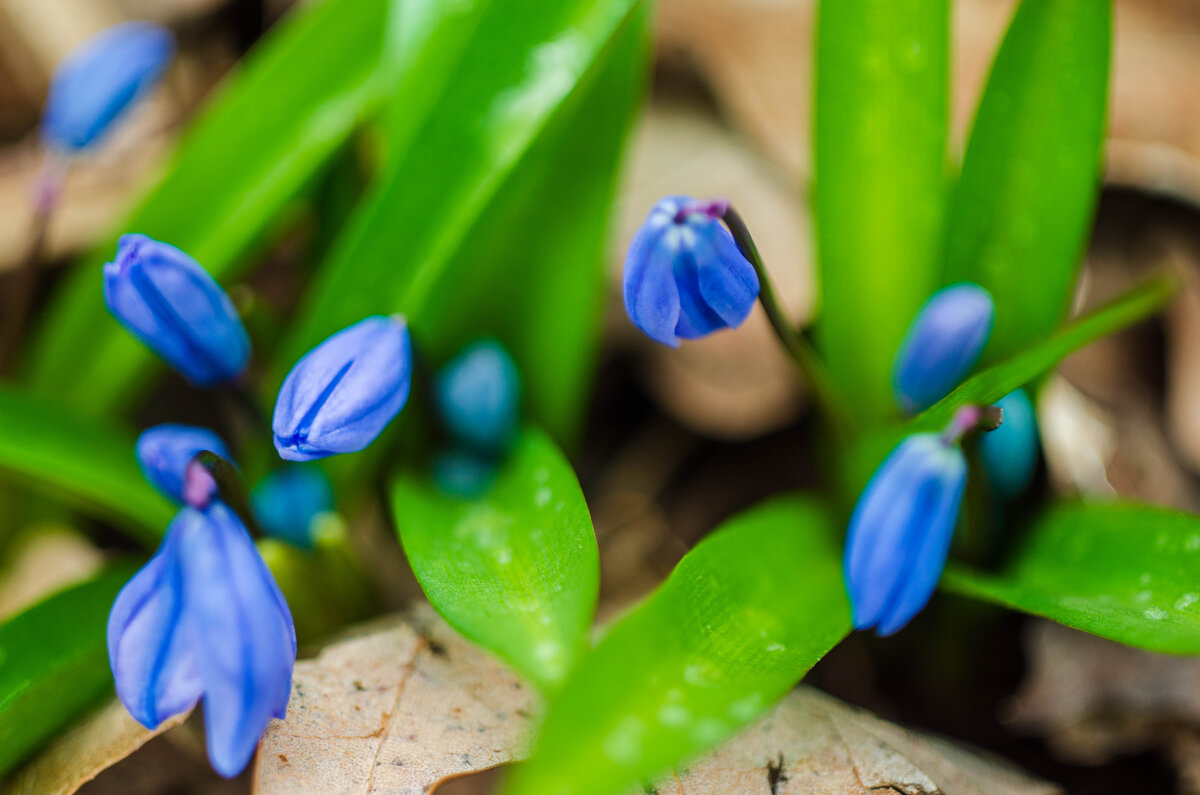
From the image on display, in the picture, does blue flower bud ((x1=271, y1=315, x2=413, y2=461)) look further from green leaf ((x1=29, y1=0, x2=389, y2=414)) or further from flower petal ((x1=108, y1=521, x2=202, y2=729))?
green leaf ((x1=29, y1=0, x2=389, y2=414))

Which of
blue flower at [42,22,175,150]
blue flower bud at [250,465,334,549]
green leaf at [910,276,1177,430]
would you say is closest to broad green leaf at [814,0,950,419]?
green leaf at [910,276,1177,430]

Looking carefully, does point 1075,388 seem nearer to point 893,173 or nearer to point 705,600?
point 893,173

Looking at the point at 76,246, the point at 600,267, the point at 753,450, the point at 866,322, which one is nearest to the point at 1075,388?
the point at 753,450

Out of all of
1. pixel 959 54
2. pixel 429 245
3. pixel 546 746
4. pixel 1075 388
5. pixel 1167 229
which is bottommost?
pixel 1075 388

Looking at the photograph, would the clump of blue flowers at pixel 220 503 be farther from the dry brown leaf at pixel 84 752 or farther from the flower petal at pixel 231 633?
the dry brown leaf at pixel 84 752

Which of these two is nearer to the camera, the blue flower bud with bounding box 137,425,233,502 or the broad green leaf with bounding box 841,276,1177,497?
the broad green leaf with bounding box 841,276,1177,497
